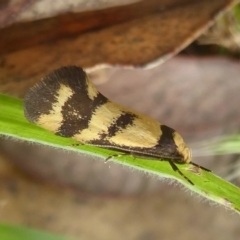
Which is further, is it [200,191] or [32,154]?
[32,154]

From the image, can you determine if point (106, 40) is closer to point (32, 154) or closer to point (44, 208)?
point (32, 154)

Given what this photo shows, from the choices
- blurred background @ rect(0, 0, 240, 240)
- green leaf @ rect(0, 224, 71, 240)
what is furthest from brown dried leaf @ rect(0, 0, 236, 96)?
green leaf @ rect(0, 224, 71, 240)

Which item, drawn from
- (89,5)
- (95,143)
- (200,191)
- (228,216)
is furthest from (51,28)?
(228,216)

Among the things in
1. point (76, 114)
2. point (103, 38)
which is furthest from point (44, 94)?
point (103, 38)

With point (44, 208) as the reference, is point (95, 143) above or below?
above

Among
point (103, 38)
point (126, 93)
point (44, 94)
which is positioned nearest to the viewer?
point (44, 94)

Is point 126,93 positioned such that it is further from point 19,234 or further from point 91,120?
point 19,234

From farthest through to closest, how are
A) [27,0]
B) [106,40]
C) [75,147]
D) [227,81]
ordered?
[227,81] < [106,40] < [27,0] < [75,147]
